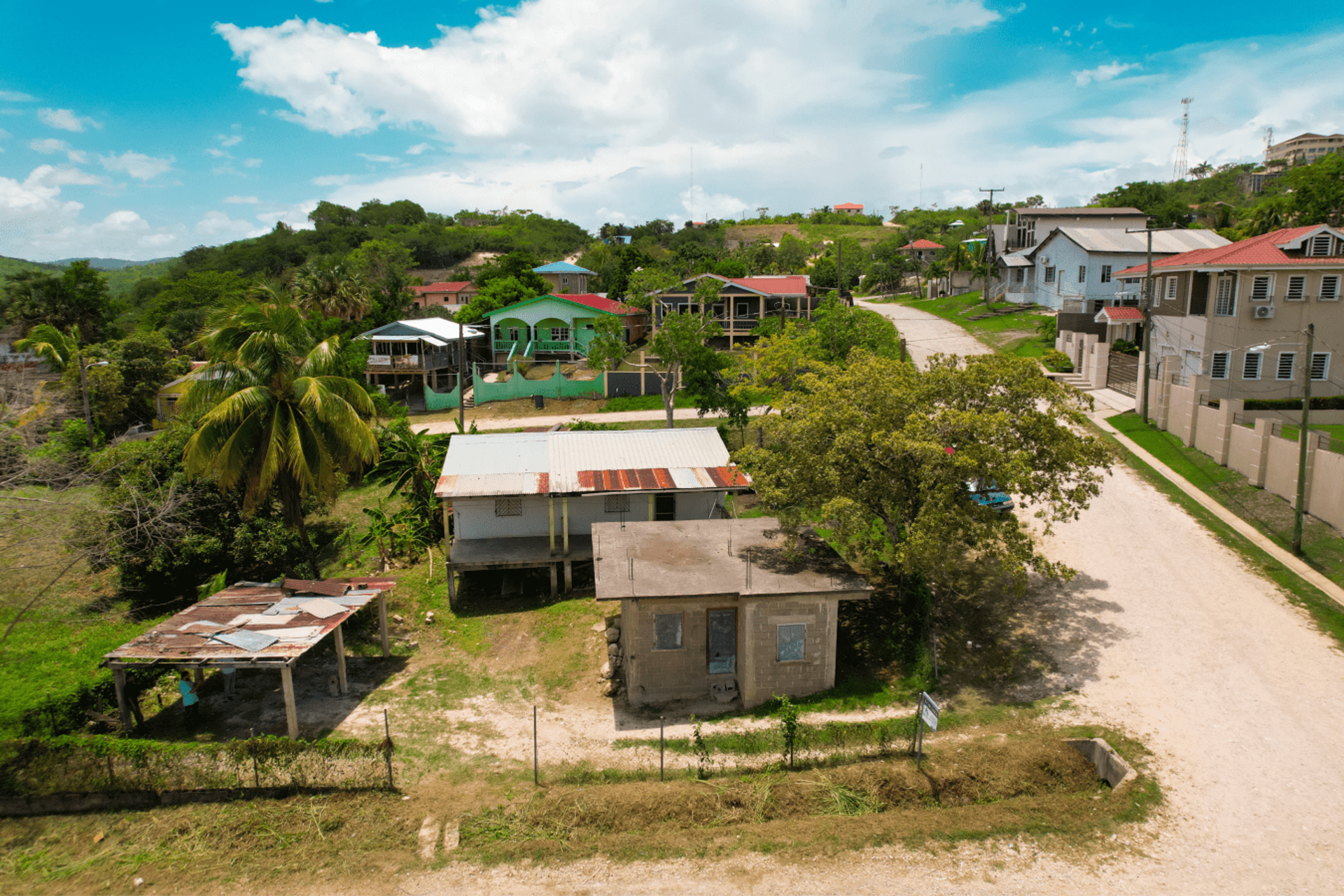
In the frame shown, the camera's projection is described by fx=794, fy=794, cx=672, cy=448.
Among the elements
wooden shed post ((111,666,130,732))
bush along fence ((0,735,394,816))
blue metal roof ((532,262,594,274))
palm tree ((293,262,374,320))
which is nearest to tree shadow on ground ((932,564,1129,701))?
bush along fence ((0,735,394,816))

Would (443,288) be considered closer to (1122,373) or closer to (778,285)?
(778,285)

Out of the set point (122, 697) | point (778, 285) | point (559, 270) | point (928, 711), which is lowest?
point (122, 697)

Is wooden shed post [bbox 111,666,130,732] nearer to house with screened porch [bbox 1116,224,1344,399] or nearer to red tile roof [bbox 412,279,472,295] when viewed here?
house with screened porch [bbox 1116,224,1344,399]

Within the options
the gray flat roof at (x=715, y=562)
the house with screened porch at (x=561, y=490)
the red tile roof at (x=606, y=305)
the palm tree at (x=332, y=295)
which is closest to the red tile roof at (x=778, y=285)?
the red tile roof at (x=606, y=305)

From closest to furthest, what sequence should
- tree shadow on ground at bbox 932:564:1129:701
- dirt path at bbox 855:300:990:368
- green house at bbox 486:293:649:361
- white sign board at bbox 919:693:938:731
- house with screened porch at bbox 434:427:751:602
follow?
1. white sign board at bbox 919:693:938:731
2. tree shadow on ground at bbox 932:564:1129:701
3. house with screened porch at bbox 434:427:751:602
4. dirt path at bbox 855:300:990:368
5. green house at bbox 486:293:649:361

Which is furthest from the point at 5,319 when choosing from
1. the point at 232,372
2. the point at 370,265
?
the point at 232,372

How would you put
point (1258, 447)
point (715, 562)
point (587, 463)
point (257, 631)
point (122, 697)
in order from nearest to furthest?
point (122, 697) < point (257, 631) < point (715, 562) < point (1258, 447) < point (587, 463)

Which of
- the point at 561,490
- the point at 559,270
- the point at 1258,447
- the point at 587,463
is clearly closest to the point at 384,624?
the point at 561,490
